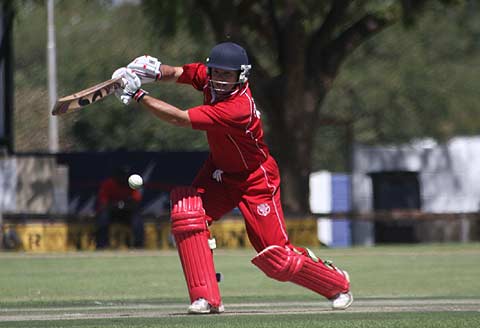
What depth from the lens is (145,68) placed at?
9398 mm

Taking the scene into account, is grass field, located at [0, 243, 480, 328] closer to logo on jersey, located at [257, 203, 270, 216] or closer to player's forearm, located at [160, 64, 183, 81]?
logo on jersey, located at [257, 203, 270, 216]

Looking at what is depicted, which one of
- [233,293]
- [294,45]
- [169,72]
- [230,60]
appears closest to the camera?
[230,60]

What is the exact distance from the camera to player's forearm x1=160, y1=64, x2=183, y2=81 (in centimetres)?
987

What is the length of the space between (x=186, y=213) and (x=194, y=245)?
0.86ft

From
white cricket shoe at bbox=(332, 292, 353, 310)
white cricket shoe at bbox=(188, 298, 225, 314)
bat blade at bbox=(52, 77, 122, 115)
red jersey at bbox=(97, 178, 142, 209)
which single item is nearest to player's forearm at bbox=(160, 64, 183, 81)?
bat blade at bbox=(52, 77, 122, 115)

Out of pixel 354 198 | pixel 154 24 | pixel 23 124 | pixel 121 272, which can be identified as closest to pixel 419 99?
pixel 23 124

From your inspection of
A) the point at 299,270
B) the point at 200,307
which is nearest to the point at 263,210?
the point at 299,270

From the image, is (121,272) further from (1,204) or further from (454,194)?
(454,194)

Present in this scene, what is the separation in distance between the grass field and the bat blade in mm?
1517

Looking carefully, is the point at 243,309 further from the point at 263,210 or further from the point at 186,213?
the point at 186,213

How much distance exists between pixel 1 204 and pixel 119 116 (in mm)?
18847

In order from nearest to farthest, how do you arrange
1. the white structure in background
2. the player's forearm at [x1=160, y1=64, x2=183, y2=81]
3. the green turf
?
1. the green turf
2. the player's forearm at [x1=160, y1=64, x2=183, y2=81]
3. the white structure in background

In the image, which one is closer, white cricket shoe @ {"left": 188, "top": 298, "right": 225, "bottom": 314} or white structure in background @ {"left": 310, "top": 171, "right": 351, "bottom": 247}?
white cricket shoe @ {"left": 188, "top": 298, "right": 225, "bottom": 314}

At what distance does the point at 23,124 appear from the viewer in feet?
144
